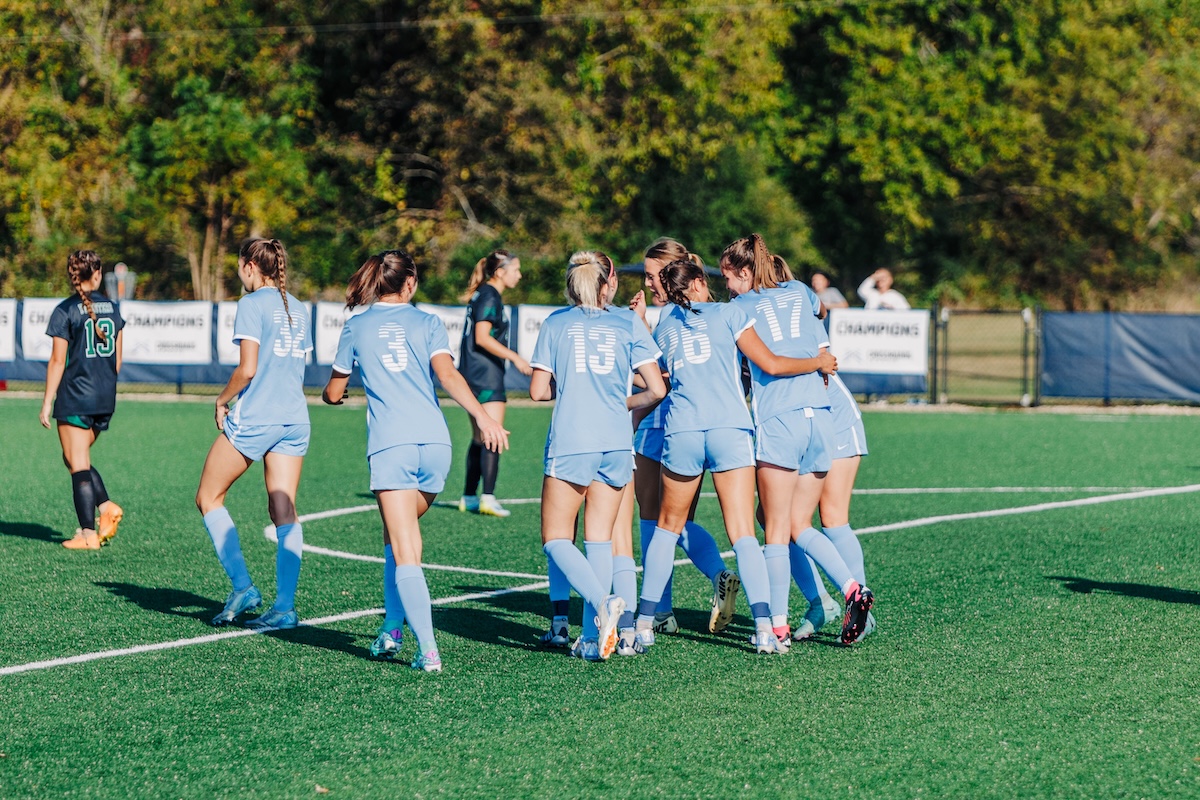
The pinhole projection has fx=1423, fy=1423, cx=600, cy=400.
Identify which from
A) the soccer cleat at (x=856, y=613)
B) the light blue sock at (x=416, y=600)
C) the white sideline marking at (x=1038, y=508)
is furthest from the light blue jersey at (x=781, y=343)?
the white sideline marking at (x=1038, y=508)

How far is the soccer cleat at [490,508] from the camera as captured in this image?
1156 cm

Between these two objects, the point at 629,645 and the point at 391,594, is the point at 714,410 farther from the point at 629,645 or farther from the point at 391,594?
the point at 391,594

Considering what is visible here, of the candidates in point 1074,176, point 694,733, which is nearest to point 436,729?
point 694,733

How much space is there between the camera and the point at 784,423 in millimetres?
6781

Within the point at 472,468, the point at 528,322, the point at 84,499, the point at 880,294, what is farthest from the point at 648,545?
the point at 528,322

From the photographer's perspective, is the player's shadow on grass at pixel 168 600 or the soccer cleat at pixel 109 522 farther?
the soccer cleat at pixel 109 522

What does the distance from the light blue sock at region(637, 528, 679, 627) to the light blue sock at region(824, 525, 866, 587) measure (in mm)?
932

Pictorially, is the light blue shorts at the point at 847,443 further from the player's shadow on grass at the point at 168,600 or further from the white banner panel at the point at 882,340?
the white banner panel at the point at 882,340

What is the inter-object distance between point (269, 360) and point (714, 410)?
7.44 feet

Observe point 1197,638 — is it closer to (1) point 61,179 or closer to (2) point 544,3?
(2) point 544,3

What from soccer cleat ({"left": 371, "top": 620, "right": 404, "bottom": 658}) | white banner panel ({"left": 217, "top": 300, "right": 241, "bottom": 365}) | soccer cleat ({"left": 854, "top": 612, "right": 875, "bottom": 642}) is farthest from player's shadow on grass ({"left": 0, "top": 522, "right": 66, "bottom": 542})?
white banner panel ({"left": 217, "top": 300, "right": 241, "bottom": 365})

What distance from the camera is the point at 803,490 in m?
7.03

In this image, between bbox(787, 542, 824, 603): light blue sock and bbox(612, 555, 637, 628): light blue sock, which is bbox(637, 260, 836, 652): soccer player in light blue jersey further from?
bbox(787, 542, 824, 603): light blue sock

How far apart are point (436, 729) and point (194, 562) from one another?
4314 mm
